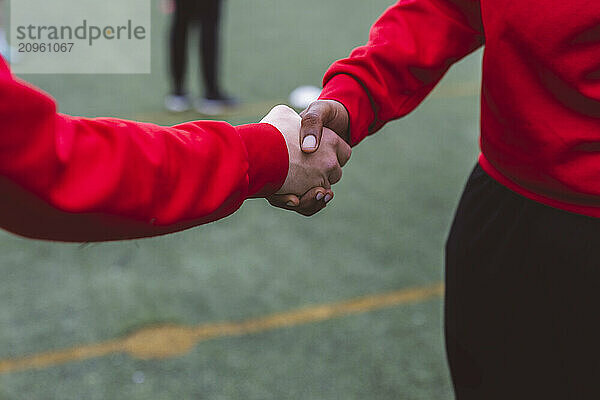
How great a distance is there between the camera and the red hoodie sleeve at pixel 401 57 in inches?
50.9

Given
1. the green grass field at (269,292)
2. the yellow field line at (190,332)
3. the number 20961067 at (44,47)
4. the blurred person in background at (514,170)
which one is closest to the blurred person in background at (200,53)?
the green grass field at (269,292)

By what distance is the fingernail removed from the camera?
1191mm

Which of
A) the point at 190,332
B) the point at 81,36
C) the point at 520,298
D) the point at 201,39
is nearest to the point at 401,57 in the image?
the point at 520,298

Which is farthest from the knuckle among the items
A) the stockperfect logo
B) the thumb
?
the stockperfect logo

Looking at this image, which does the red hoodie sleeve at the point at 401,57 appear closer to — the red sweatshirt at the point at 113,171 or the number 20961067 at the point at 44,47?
the red sweatshirt at the point at 113,171

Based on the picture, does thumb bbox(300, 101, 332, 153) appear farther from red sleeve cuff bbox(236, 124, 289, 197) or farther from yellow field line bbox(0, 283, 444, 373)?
yellow field line bbox(0, 283, 444, 373)

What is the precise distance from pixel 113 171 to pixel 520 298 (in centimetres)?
72

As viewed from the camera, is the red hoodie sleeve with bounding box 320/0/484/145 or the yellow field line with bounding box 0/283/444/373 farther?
the yellow field line with bounding box 0/283/444/373

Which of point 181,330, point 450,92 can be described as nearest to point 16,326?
point 181,330

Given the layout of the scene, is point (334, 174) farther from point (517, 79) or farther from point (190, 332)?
point (190, 332)

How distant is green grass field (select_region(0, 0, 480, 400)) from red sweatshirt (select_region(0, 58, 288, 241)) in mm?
908

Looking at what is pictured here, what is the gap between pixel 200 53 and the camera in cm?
440

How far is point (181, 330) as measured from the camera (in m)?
2.29

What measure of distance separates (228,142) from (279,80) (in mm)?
4065
